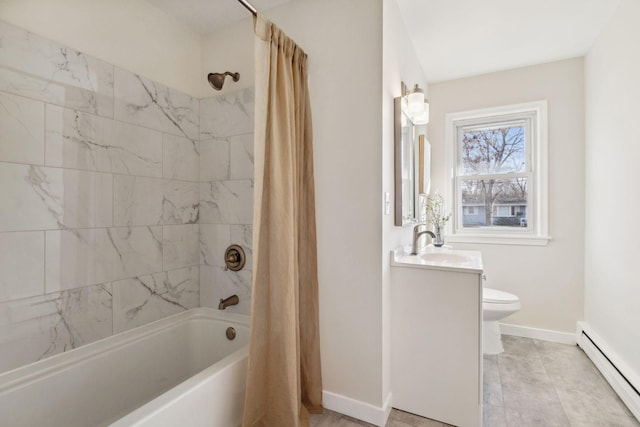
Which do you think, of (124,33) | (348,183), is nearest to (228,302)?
(348,183)

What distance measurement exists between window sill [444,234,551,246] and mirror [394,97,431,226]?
0.65 metres

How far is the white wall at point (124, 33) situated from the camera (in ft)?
4.81

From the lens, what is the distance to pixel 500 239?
2936mm

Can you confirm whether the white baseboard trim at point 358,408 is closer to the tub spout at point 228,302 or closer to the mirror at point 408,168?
the tub spout at point 228,302

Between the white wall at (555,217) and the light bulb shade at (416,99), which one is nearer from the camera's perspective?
the light bulb shade at (416,99)

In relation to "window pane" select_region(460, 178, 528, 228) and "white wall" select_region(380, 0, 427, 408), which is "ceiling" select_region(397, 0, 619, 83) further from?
"window pane" select_region(460, 178, 528, 228)

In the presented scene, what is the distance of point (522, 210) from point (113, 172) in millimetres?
3321

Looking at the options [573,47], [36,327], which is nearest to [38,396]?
[36,327]

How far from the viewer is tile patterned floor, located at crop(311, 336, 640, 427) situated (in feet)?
5.63

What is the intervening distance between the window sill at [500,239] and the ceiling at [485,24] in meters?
1.56

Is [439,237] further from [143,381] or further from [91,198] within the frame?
[91,198]

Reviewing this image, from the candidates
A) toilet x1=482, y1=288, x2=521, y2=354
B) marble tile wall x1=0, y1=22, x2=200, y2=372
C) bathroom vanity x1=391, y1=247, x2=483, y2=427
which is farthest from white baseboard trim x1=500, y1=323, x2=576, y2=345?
marble tile wall x1=0, y1=22, x2=200, y2=372

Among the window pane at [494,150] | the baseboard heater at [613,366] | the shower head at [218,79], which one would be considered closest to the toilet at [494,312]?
the baseboard heater at [613,366]

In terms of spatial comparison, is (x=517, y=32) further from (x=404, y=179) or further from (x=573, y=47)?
(x=404, y=179)
